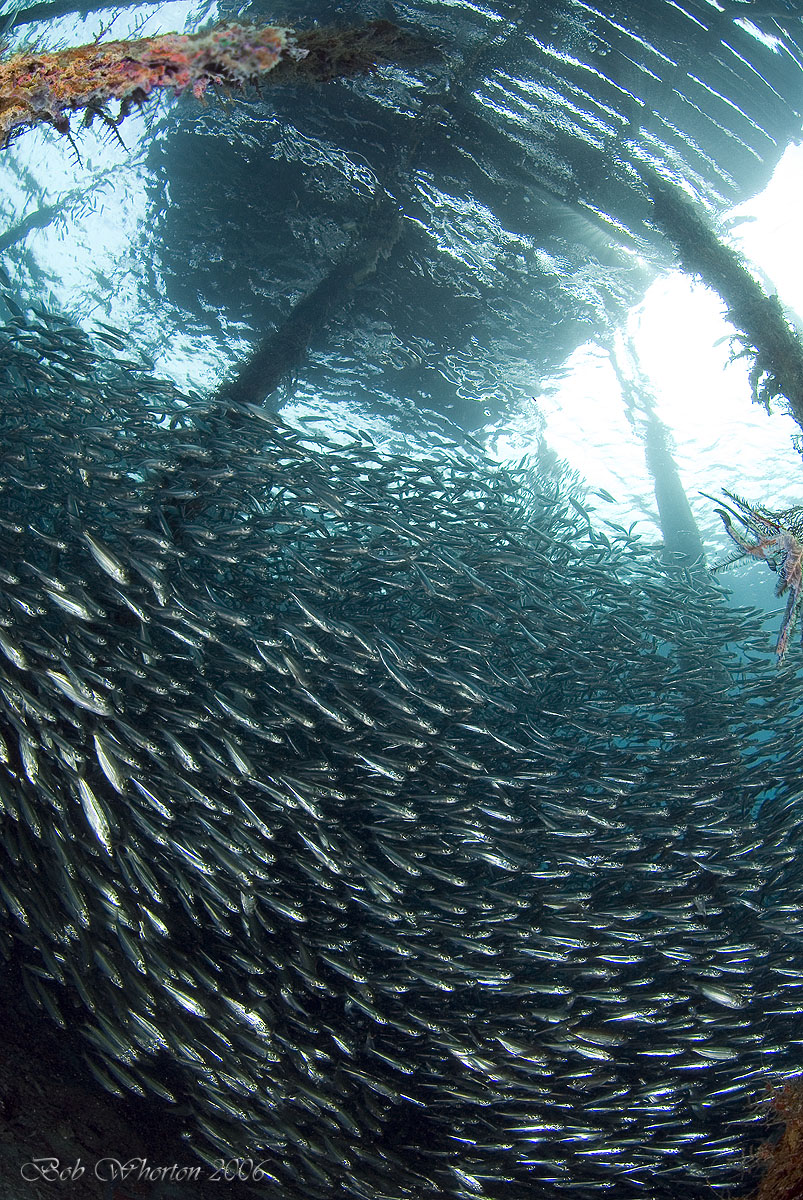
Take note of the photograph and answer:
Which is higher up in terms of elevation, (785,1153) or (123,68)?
(123,68)

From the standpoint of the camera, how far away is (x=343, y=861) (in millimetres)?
4691

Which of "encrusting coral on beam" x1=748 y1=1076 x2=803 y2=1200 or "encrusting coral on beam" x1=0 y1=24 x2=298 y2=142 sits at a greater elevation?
"encrusting coral on beam" x1=0 y1=24 x2=298 y2=142

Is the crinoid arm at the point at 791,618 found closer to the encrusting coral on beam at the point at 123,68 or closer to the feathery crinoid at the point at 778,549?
the feathery crinoid at the point at 778,549

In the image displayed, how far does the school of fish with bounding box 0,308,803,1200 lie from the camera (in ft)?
13.5

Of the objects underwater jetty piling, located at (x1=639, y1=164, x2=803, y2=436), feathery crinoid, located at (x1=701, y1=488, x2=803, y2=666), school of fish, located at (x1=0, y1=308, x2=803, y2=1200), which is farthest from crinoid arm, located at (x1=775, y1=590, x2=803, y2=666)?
underwater jetty piling, located at (x1=639, y1=164, x2=803, y2=436)

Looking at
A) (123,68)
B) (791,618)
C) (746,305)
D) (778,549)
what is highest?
(746,305)

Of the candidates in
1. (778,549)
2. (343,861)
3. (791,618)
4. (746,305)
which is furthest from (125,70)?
(746,305)

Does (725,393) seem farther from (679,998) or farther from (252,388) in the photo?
(679,998)

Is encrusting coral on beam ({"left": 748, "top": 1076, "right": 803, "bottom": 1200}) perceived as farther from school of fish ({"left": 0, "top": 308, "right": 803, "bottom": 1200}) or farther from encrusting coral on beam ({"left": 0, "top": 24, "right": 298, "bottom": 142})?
encrusting coral on beam ({"left": 0, "top": 24, "right": 298, "bottom": 142})

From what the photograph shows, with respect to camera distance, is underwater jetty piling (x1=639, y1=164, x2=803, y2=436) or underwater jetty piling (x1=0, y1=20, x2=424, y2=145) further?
underwater jetty piling (x1=639, y1=164, x2=803, y2=436)

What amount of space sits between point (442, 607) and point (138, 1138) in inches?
209

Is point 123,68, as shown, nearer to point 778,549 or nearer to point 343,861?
point 343,861

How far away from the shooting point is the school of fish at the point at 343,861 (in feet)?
13.5

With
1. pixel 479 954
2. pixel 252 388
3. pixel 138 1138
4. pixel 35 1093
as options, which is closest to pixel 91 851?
pixel 35 1093
